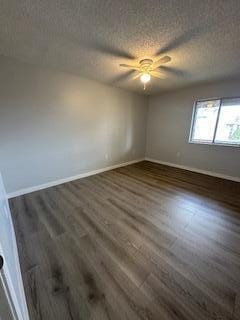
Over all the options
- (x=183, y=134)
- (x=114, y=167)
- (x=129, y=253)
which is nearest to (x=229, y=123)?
(x=183, y=134)

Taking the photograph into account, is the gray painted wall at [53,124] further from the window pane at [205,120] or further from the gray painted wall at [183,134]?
the window pane at [205,120]

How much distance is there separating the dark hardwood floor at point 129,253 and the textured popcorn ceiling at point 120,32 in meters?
2.35

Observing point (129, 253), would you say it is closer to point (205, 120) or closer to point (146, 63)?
point (146, 63)

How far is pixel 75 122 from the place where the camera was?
3.21m

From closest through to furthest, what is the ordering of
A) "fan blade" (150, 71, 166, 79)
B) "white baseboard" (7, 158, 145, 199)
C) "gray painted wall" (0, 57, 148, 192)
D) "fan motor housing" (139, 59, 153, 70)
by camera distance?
"fan motor housing" (139, 59, 153, 70), "gray painted wall" (0, 57, 148, 192), "white baseboard" (7, 158, 145, 199), "fan blade" (150, 71, 166, 79)

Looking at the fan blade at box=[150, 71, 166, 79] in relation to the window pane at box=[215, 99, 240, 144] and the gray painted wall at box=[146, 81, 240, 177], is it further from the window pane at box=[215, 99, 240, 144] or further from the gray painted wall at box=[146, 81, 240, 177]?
the window pane at box=[215, 99, 240, 144]

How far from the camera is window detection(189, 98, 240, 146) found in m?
3.36

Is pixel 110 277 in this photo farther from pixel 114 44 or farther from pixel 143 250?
pixel 114 44

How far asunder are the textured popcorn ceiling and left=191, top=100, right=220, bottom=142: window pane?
107 centimetres

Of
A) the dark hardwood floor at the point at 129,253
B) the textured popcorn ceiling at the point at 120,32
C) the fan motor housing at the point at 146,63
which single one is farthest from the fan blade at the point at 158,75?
the dark hardwood floor at the point at 129,253

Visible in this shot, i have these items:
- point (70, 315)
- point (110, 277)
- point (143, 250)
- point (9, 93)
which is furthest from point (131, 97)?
point (70, 315)

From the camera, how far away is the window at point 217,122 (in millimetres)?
3355

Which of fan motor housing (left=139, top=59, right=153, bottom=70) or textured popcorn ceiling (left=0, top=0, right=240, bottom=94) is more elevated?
textured popcorn ceiling (left=0, top=0, right=240, bottom=94)

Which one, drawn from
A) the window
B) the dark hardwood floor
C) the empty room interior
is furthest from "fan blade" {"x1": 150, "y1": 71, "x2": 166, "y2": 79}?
the dark hardwood floor
